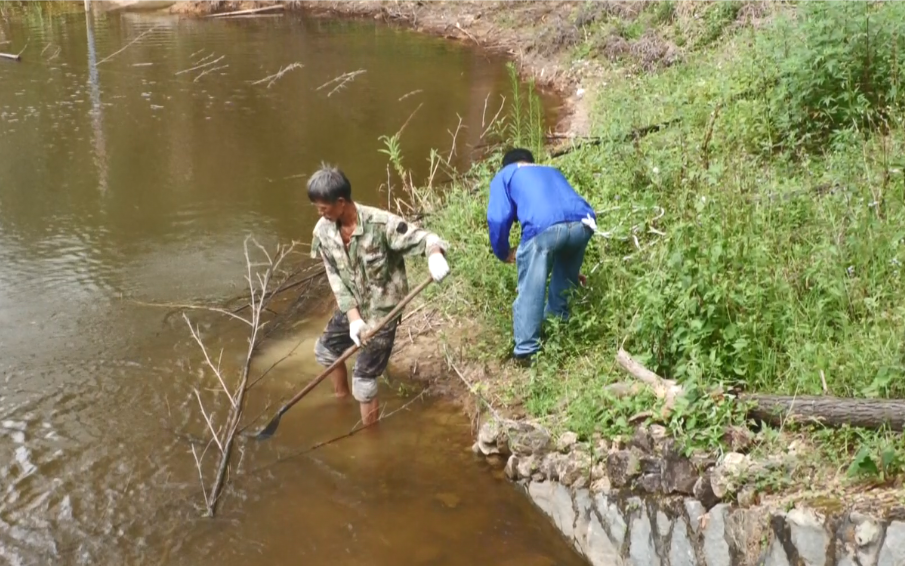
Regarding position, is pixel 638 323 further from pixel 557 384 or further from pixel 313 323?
pixel 313 323

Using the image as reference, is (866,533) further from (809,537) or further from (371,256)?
(371,256)

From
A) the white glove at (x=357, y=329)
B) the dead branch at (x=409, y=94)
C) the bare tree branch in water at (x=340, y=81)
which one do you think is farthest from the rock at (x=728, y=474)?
the bare tree branch in water at (x=340, y=81)

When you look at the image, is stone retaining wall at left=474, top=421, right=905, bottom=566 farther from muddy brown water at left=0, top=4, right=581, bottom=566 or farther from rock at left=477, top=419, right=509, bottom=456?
muddy brown water at left=0, top=4, right=581, bottom=566

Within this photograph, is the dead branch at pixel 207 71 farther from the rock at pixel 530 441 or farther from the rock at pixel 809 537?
the rock at pixel 809 537

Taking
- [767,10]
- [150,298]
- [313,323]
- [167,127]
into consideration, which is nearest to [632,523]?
[313,323]

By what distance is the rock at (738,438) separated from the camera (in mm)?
3418

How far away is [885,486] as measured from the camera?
301 centimetres

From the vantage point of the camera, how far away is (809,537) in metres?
2.98

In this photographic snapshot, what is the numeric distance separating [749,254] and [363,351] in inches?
82.3

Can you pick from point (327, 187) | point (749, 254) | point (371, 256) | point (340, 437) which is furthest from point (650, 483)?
point (327, 187)

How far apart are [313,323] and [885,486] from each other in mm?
4142

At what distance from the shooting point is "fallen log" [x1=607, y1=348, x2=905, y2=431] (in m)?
3.17

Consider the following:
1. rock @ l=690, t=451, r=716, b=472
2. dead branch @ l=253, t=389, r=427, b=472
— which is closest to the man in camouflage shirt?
dead branch @ l=253, t=389, r=427, b=472

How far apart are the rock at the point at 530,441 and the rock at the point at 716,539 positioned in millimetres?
972
